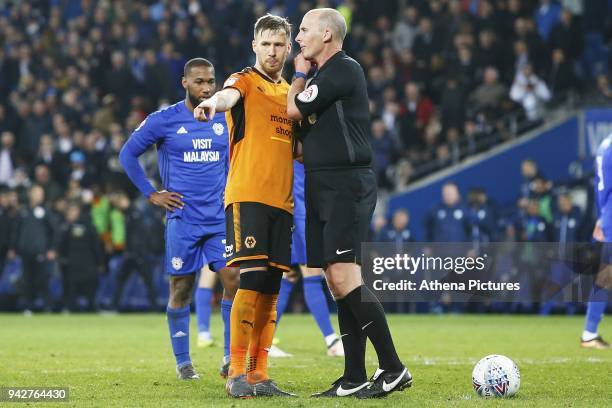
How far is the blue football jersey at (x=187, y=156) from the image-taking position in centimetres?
901

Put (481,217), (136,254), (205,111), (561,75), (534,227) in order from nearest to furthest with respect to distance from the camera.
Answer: (205,111), (534,227), (481,217), (136,254), (561,75)

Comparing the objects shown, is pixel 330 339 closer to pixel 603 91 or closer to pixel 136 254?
pixel 136 254

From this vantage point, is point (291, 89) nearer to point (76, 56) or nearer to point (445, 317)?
point (445, 317)

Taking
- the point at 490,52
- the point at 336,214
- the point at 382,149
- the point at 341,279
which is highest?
the point at 490,52

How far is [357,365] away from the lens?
736cm

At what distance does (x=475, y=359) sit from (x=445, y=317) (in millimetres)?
7908

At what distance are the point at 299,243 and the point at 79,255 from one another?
9.54 meters

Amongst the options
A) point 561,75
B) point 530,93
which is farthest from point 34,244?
point 561,75

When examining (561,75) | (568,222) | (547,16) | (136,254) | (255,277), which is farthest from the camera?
(547,16)

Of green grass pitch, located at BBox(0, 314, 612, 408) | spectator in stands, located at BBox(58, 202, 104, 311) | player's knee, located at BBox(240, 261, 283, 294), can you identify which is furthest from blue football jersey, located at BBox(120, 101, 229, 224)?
spectator in stands, located at BBox(58, 202, 104, 311)

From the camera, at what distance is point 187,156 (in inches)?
357

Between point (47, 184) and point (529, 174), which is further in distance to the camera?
point (47, 184)

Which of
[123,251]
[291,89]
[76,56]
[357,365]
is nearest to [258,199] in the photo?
[291,89]

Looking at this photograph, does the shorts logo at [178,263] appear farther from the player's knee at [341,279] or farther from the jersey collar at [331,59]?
the jersey collar at [331,59]
